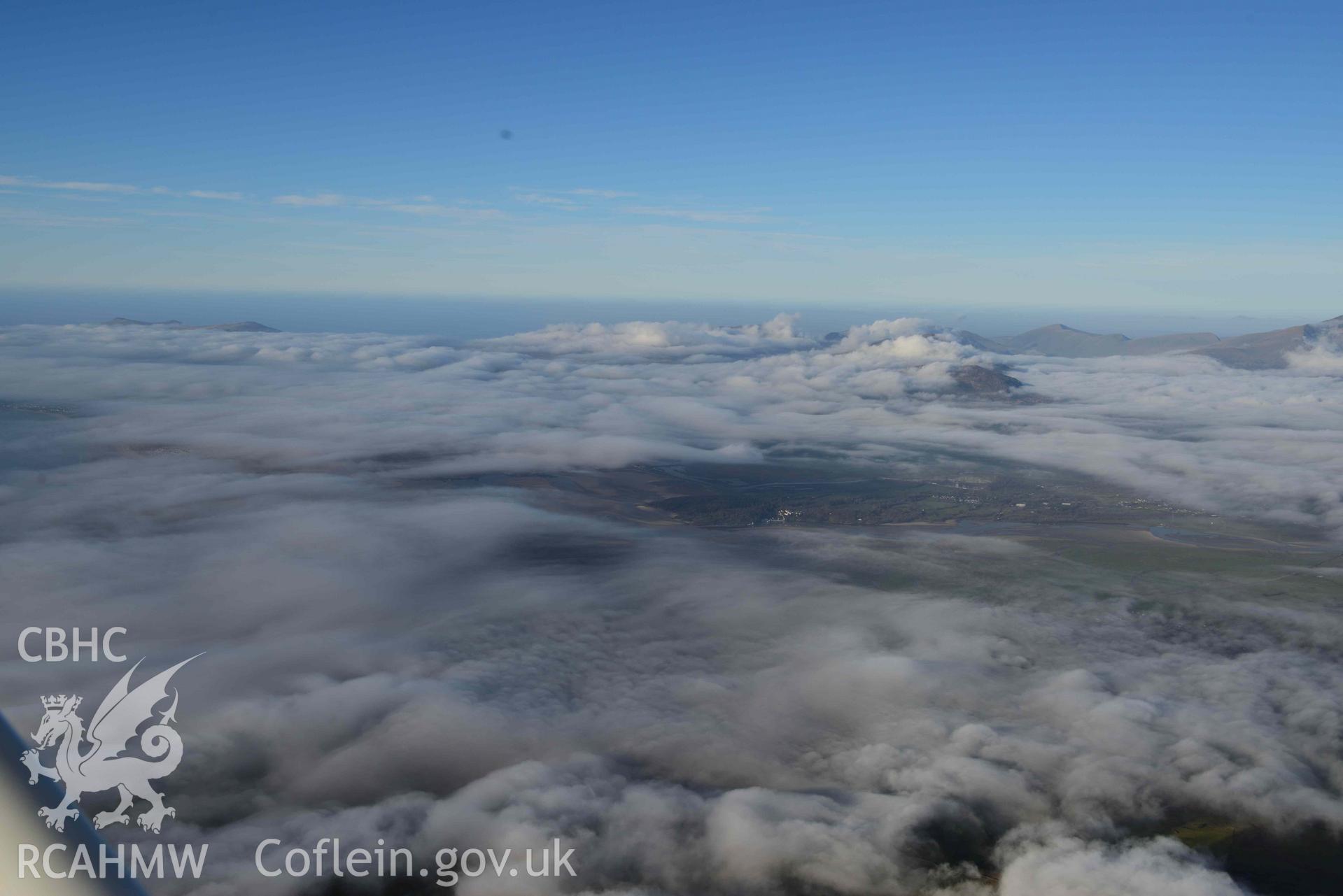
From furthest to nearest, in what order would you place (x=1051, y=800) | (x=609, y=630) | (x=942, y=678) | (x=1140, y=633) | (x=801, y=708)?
(x=1140, y=633), (x=609, y=630), (x=942, y=678), (x=801, y=708), (x=1051, y=800)

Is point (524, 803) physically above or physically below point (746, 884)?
above

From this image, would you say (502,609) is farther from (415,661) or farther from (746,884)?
(746,884)

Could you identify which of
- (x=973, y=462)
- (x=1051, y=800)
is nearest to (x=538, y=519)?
(x=1051, y=800)

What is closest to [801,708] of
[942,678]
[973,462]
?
[942,678]

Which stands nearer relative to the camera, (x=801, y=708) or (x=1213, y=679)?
(x=801, y=708)

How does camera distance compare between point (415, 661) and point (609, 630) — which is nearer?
point (415, 661)

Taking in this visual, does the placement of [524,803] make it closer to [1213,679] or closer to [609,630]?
[609,630]

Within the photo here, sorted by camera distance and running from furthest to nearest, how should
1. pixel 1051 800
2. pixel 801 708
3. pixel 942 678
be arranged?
pixel 942 678 → pixel 801 708 → pixel 1051 800

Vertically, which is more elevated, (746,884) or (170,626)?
(170,626)

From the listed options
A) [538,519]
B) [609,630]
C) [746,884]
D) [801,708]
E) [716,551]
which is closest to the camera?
[746,884]
